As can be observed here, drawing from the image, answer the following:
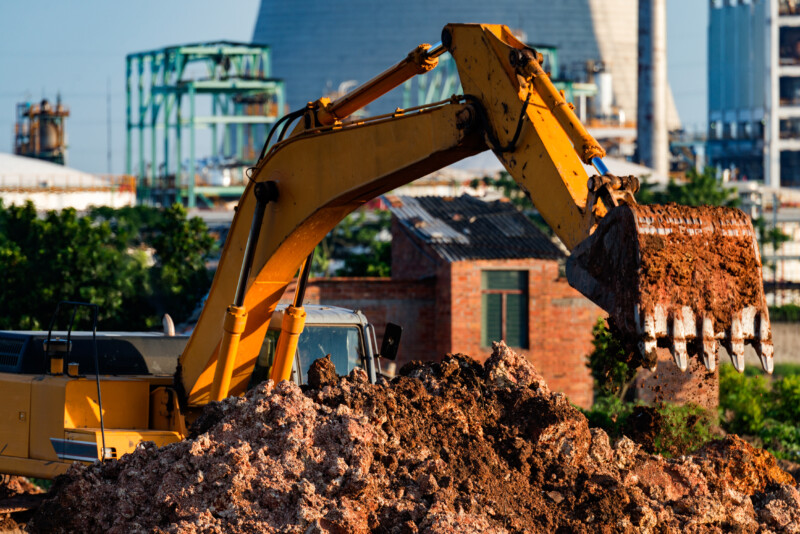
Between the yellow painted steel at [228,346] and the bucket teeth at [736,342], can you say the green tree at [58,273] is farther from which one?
the bucket teeth at [736,342]

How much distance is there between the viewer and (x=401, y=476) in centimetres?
715

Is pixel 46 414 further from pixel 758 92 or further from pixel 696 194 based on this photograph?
pixel 758 92

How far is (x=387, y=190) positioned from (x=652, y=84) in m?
56.7

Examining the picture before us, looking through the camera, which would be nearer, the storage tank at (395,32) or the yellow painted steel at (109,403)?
the yellow painted steel at (109,403)

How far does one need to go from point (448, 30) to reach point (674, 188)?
120ft

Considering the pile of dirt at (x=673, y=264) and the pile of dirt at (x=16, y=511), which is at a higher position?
the pile of dirt at (x=673, y=264)

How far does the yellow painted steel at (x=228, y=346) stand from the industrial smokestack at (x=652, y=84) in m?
55.8

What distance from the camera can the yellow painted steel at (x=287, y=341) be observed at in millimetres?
9094

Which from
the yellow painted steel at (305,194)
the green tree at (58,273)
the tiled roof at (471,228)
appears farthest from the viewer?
the tiled roof at (471,228)

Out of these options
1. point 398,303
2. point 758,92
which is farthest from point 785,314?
point 758,92

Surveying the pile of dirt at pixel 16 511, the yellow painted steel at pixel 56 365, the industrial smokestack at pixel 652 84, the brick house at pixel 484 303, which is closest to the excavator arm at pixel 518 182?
the yellow painted steel at pixel 56 365

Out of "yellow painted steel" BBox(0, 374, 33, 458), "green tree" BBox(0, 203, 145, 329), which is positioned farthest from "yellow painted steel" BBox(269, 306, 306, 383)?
"green tree" BBox(0, 203, 145, 329)

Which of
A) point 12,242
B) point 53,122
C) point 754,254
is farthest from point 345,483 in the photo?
point 53,122

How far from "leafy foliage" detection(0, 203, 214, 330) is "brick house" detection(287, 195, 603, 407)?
4.28 m
